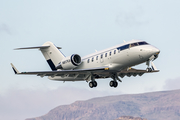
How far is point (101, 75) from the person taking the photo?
112ft

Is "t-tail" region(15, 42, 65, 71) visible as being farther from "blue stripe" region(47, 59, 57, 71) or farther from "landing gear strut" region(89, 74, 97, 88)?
"landing gear strut" region(89, 74, 97, 88)

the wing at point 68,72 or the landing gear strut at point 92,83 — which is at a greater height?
the wing at point 68,72

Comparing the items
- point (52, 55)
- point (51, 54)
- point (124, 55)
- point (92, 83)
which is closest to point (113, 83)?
point (92, 83)

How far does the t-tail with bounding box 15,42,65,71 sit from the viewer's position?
37750 millimetres

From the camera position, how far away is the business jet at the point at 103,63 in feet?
97.2

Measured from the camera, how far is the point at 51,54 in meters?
38.2

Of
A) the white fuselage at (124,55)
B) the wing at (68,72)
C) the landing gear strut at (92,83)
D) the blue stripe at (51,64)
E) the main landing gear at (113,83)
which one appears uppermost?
the white fuselage at (124,55)

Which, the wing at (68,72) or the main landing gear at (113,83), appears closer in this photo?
the wing at (68,72)

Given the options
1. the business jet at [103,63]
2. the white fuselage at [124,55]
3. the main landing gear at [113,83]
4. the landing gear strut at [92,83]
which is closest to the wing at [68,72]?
the business jet at [103,63]

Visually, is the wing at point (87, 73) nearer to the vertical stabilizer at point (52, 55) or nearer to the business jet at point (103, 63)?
the business jet at point (103, 63)

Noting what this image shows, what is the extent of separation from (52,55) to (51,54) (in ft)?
0.65

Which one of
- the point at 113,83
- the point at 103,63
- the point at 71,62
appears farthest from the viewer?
the point at 113,83

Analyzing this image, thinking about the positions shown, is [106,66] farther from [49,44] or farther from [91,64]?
[49,44]

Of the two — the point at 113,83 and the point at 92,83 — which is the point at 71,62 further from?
the point at 113,83
